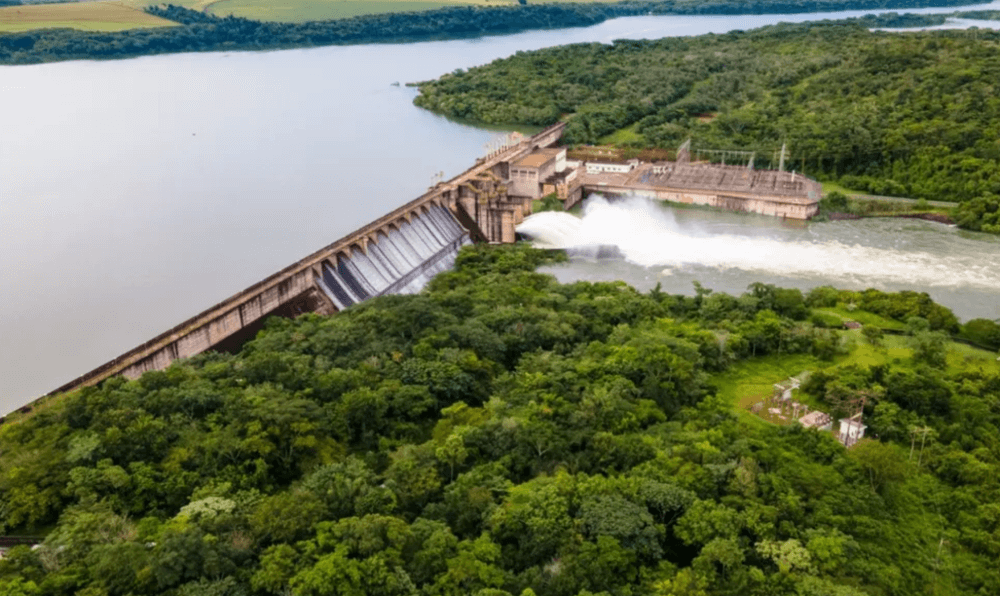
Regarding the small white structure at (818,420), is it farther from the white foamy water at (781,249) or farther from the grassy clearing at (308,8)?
the grassy clearing at (308,8)

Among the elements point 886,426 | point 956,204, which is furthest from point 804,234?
point 886,426

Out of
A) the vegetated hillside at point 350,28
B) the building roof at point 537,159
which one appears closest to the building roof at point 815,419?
the building roof at point 537,159

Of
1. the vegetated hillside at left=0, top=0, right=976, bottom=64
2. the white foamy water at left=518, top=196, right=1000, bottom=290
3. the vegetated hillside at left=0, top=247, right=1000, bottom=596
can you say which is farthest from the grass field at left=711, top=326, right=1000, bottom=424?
the vegetated hillside at left=0, top=0, right=976, bottom=64

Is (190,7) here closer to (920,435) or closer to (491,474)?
(491,474)

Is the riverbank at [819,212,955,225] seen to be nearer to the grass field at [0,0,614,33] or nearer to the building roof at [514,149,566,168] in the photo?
the building roof at [514,149,566,168]

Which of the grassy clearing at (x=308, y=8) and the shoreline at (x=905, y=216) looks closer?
the shoreline at (x=905, y=216)
